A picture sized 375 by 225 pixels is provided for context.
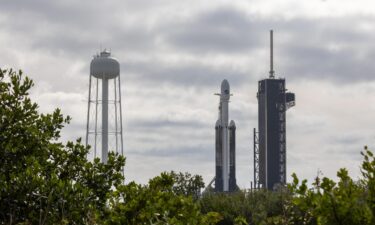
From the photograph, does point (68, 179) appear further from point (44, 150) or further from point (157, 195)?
point (157, 195)

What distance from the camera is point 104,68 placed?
145500 millimetres

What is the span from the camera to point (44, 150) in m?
24.4

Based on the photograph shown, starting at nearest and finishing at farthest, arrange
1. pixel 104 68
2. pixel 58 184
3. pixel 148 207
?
pixel 148 207 → pixel 58 184 → pixel 104 68

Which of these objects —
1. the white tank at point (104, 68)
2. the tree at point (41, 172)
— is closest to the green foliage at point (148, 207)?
the tree at point (41, 172)

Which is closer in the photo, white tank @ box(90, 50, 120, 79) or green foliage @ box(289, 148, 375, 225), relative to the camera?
green foliage @ box(289, 148, 375, 225)

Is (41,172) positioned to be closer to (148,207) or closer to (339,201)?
(148,207)

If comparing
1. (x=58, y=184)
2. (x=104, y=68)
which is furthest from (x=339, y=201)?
(x=104, y=68)

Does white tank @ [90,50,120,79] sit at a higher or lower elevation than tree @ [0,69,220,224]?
higher

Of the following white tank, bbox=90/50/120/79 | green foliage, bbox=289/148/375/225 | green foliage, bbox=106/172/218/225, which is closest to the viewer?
green foliage, bbox=289/148/375/225

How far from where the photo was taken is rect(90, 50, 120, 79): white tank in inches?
5733

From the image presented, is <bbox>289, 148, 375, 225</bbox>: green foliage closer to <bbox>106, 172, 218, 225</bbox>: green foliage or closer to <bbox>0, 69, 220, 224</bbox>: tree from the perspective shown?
<bbox>106, 172, 218, 225</bbox>: green foliage

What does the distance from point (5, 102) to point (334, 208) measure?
1613 cm

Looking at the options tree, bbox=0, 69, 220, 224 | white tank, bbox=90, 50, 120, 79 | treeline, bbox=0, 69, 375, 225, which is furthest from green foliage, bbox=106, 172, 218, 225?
white tank, bbox=90, 50, 120, 79

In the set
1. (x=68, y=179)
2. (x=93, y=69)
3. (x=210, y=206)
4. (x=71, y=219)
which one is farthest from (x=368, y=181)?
(x=93, y=69)
